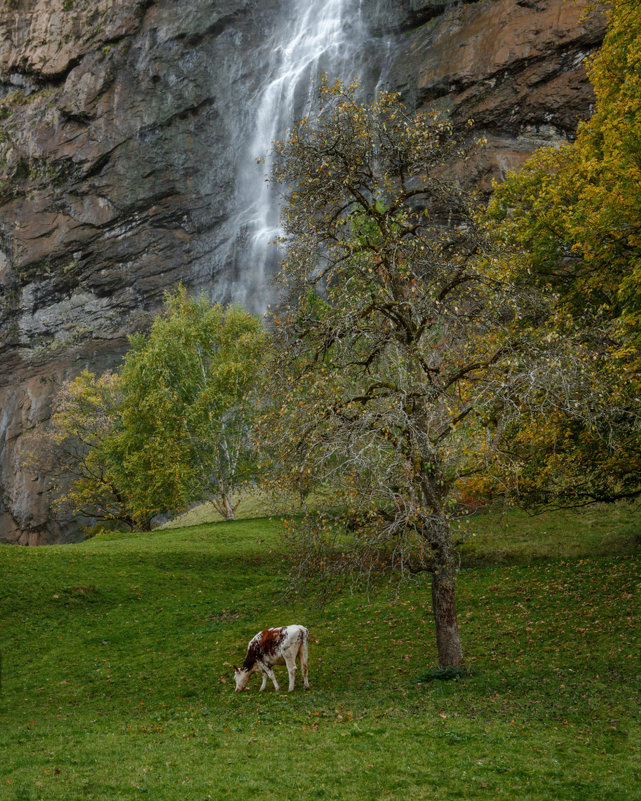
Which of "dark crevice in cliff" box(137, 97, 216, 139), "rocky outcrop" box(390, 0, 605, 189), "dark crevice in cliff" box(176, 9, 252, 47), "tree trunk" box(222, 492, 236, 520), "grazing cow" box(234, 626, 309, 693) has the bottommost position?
"grazing cow" box(234, 626, 309, 693)

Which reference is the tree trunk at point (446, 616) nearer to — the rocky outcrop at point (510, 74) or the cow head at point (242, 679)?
the cow head at point (242, 679)

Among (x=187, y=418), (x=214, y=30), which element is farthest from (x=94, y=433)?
(x=214, y=30)

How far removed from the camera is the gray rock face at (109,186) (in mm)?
78750

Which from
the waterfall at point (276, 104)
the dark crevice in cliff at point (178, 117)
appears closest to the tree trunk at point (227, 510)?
the waterfall at point (276, 104)

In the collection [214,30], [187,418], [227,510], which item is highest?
[214,30]

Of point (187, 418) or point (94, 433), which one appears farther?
point (94, 433)

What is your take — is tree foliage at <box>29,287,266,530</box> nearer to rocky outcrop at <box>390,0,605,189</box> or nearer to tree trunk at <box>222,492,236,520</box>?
tree trunk at <box>222,492,236,520</box>

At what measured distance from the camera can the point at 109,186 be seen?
8100 cm

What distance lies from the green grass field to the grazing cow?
1.73ft

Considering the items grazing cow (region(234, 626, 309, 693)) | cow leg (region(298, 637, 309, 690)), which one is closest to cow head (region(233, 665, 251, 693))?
grazing cow (region(234, 626, 309, 693))

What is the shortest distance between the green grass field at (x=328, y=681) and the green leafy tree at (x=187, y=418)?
33.3 feet

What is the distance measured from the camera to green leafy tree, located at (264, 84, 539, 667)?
14102mm

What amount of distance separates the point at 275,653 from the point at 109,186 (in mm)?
76390

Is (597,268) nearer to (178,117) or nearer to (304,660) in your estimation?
(304,660)
